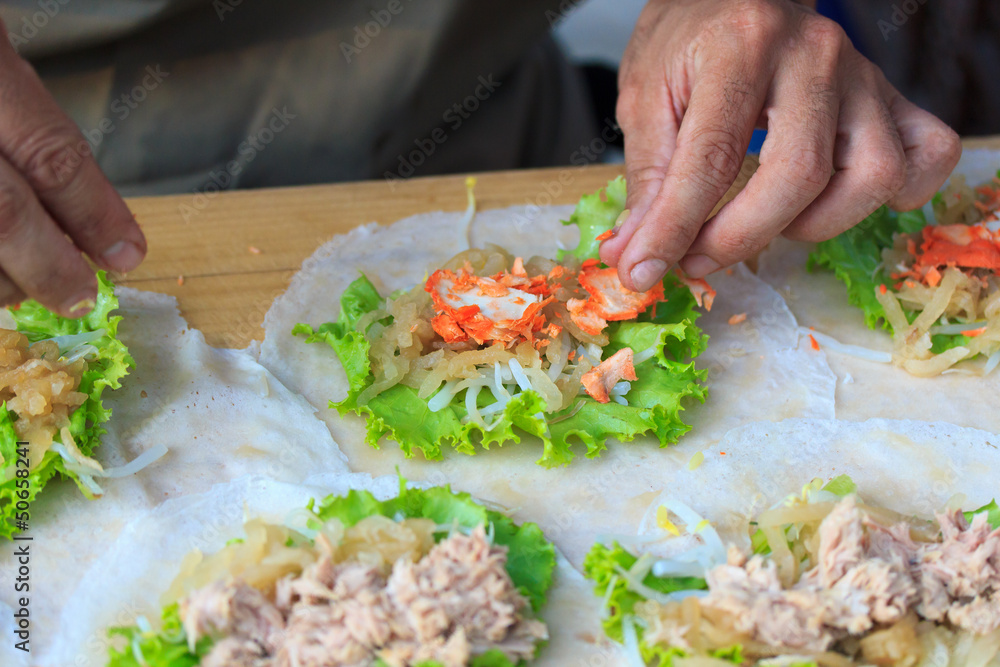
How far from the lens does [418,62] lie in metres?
3.37

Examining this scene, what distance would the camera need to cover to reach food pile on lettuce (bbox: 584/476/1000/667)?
1.71 m

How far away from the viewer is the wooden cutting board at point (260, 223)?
2771 millimetres

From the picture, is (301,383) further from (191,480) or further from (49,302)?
(49,302)

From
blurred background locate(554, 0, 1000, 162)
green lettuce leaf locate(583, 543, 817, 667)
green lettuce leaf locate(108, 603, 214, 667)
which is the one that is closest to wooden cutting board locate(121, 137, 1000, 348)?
green lettuce leaf locate(108, 603, 214, 667)

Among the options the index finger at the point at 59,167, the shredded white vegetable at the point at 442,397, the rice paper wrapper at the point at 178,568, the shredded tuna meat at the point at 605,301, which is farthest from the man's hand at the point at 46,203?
the shredded tuna meat at the point at 605,301

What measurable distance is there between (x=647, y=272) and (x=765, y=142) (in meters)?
0.54

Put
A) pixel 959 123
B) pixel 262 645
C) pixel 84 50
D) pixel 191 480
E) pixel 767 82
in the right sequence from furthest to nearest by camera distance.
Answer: pixel 959 123 < pixel 84 50 < pixel 767 82 < pixel 191 480 < pixel 262 645

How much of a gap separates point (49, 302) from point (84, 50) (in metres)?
1.62

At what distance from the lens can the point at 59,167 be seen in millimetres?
1814

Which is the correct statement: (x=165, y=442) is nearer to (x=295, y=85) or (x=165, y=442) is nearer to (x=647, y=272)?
(x=647, y=272)

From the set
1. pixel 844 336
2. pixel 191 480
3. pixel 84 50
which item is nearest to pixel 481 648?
pixel 191 480

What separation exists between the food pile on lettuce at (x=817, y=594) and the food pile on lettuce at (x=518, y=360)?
457mm

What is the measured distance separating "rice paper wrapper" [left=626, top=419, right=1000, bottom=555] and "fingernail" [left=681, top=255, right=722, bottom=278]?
51 centimetres

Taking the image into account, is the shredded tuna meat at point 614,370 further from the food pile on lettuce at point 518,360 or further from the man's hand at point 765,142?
the man's hand at point 765,142
